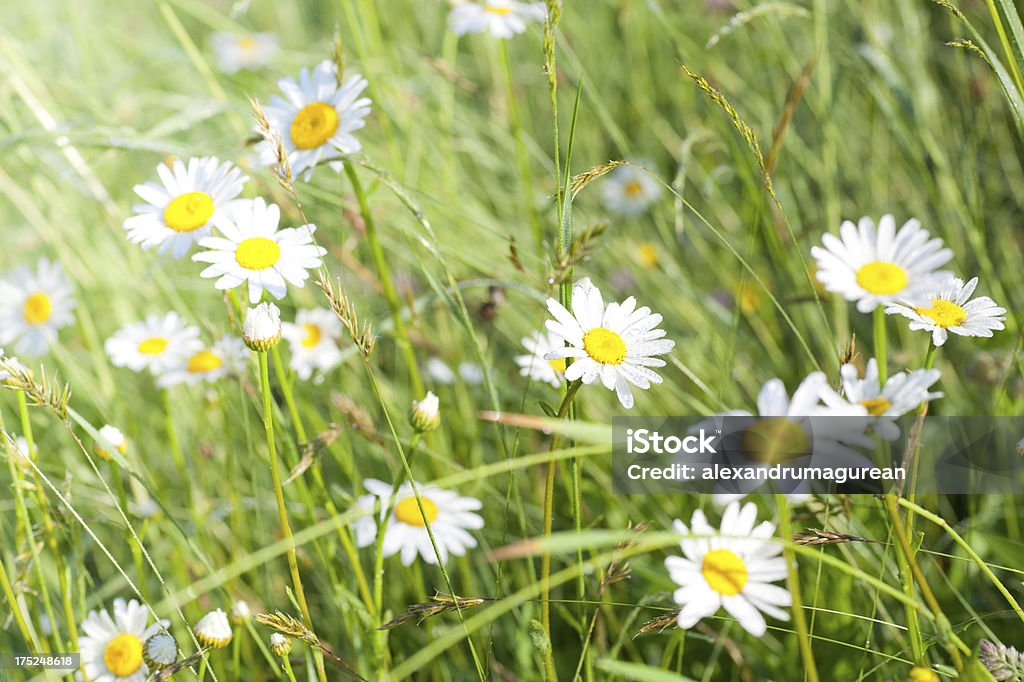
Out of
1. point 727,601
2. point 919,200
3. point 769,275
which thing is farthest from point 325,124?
point 919,200

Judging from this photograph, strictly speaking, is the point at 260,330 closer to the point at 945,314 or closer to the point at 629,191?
the point at 945,314

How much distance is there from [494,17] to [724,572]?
45.8 inches

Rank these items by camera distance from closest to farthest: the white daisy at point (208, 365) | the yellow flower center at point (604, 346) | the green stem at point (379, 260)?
the yellow flower center at point (604, 346) → the green stem at point (379, 260) → the white daisy at point (208, 365)

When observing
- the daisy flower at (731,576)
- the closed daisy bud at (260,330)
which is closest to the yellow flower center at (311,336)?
the closed daisy bud at (260,330)

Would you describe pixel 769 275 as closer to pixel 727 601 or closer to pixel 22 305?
pixel 727 601

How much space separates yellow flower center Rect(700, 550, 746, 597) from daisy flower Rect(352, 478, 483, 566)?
368 mm

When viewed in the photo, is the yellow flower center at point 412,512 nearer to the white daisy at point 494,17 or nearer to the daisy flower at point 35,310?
the daisy flower at point 35,310

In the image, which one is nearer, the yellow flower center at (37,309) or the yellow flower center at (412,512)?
the yellow flower center at (412,512)

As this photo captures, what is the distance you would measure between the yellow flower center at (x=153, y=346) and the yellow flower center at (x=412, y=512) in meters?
0.53

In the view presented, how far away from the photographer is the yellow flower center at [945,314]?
0.83 m

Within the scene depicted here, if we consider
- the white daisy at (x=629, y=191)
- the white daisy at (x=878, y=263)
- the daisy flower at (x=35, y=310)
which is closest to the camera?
the white daisy at (x=878, y=263)

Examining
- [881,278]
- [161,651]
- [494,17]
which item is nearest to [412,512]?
[161,651]

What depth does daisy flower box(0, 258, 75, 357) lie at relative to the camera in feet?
4.55

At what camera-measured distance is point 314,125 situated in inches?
41.4
